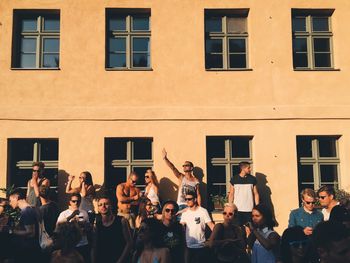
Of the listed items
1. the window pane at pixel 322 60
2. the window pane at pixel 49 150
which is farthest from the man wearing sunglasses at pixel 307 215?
the window pane at pixel 49 150

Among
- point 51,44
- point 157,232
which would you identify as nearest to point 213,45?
point 51,44

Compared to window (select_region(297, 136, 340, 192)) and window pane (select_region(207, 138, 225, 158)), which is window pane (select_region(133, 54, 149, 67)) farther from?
window (select_region(297, 136, 340, 192))

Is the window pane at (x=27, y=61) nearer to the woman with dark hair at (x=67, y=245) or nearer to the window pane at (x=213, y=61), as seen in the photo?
the window pane at (x=213, y=61)

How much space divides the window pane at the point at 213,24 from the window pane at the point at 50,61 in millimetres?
3759

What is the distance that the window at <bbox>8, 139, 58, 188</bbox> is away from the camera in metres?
10.3

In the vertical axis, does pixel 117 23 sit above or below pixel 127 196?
above

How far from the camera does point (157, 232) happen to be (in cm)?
493

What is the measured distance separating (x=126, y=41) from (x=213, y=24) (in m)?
2.21

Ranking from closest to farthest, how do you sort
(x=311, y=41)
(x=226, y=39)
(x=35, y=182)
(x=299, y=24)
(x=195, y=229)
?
(x=195, y=229)
(x=35, y=182)
(x=226, y=39)
(x=311, y=41)
(x=299, y=24)

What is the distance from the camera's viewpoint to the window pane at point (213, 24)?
435 inches

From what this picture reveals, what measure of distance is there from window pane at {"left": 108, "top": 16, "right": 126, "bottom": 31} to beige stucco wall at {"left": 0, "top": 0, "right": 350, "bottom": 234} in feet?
1.02

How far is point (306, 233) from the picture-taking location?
223 inches

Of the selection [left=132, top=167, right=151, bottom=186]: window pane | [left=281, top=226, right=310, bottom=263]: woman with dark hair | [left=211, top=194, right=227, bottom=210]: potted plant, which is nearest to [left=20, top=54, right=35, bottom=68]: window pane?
[left=132, top=167, right=151, bottom=186]: window pane

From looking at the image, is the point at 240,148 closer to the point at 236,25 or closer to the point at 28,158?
the point at 236,25
